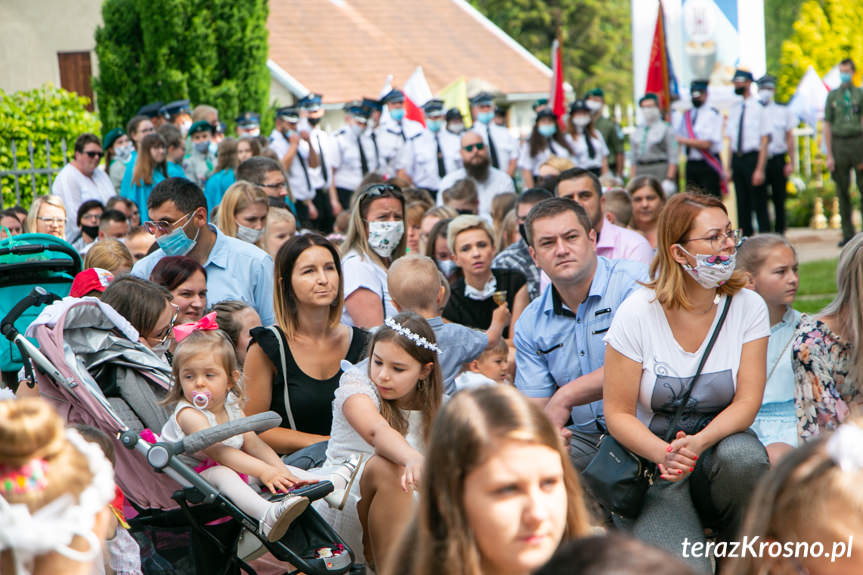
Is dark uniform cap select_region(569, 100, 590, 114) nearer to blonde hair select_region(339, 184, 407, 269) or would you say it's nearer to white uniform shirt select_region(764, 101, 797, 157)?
white uniform shirt select_region(764, 101, 797, 157)

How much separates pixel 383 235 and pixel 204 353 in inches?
105

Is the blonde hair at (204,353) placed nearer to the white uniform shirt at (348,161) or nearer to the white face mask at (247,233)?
the white face mask at (247,233)

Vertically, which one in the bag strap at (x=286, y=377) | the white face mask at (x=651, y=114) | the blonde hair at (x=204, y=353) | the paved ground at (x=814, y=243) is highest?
the white face mask at (x=651, y=114)

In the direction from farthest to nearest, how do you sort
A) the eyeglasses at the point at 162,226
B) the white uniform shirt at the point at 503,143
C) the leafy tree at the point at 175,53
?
the leafy tree at the point at 175,53, the white uniform shirt at the point at 503,143, the eyeglasses at the point at 162,226

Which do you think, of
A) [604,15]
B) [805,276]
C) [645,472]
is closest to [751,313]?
[645,472]

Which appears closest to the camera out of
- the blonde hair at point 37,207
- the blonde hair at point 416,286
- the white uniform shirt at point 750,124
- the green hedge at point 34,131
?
the blonde hair at point 416,286

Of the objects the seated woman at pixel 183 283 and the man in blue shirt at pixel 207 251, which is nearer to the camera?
the seated woman at pixel 183 283

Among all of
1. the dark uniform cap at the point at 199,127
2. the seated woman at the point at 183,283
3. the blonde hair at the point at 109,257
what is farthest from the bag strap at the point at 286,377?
the dark uniform cap at the point at 199,127

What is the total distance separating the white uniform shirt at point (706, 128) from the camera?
57.2ft

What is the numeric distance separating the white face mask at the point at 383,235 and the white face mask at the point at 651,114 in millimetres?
10336

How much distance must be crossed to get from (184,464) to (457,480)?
2.29m

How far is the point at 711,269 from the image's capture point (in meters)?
5.04

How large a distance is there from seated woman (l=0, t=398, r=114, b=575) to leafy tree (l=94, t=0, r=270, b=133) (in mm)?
18384

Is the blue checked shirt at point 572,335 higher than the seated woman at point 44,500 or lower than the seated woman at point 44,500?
lower
